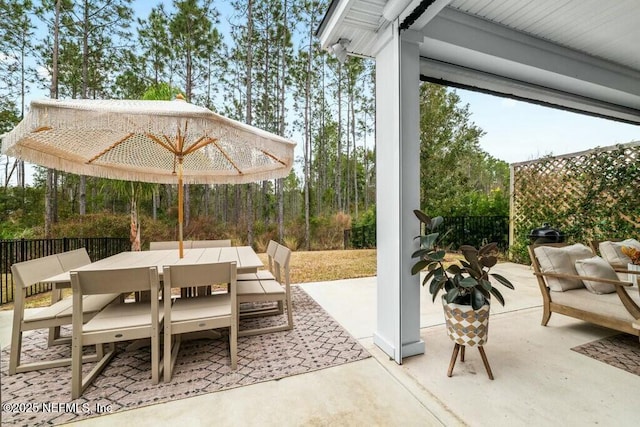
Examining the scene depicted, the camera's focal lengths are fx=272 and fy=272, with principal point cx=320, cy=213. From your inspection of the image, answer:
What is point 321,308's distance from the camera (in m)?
3.36

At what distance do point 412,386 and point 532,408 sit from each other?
0.69m

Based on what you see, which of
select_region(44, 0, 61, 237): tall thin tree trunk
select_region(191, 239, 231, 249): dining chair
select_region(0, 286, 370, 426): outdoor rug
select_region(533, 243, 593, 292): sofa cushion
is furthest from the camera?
select_region(44, 0, 61, 237): tall thin tree trunk

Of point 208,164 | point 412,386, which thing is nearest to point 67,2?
point 208,164

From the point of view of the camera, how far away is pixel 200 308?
2.15 meters

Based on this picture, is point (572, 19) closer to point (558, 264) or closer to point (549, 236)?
point (558, 264)

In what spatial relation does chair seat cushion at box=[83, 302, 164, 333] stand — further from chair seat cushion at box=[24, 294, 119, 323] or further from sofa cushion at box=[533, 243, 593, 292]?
sofa cushion at box=[533, 243, 593, 292]

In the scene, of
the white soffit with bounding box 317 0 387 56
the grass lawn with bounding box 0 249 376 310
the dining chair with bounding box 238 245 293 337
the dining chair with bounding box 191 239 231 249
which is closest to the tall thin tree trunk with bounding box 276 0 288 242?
the grass lawn with bounding box 0 249 376 310

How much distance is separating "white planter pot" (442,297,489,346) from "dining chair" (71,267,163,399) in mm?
2086

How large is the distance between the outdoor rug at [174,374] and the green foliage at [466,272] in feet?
2.90

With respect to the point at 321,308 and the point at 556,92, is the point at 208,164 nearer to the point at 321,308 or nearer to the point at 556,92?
the point at 321,308

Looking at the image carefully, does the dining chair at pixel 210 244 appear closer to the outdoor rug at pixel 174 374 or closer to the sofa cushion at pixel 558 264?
the outdoor rug at pixel 174 374

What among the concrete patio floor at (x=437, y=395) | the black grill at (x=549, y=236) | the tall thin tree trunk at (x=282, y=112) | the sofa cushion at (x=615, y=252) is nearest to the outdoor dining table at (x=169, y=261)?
the concrete patio floor at (x=437, y=395)

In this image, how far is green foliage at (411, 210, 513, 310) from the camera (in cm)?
186

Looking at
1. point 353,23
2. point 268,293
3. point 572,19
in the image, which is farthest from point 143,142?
point 572,19
